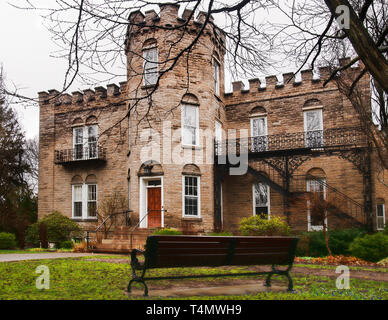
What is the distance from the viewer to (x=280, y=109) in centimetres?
2227

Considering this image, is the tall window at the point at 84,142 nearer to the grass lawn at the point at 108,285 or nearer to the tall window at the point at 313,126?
the tall window at the point at 313,126

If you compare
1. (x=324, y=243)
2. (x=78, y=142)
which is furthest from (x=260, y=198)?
(x=78, y=142)

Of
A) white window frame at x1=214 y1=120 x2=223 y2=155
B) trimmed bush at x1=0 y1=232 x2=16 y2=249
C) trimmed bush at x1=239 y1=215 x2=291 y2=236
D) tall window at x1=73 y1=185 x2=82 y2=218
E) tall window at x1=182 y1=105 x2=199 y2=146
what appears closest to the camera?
trimmed bush at x1=239 y1=215 x2=291 y2=236

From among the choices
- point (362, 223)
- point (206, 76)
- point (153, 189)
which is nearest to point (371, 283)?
point (362, 223)

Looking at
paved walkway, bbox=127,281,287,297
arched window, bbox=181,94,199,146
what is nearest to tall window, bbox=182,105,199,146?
arched window, bbox=181,94,199,146

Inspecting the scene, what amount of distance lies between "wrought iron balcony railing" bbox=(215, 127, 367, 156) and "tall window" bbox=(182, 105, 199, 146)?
1.42 meters

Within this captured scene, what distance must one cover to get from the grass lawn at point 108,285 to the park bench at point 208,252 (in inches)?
21.3

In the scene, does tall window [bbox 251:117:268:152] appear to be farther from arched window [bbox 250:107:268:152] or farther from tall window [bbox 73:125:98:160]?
tall window [bbox 73:125:98:160]

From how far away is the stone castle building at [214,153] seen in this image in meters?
19.3

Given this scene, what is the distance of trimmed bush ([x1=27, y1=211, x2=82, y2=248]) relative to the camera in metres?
21.0

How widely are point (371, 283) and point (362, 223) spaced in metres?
11.8

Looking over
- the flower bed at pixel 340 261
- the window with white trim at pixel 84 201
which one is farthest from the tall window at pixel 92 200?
the flower bed at pixel 340 261
